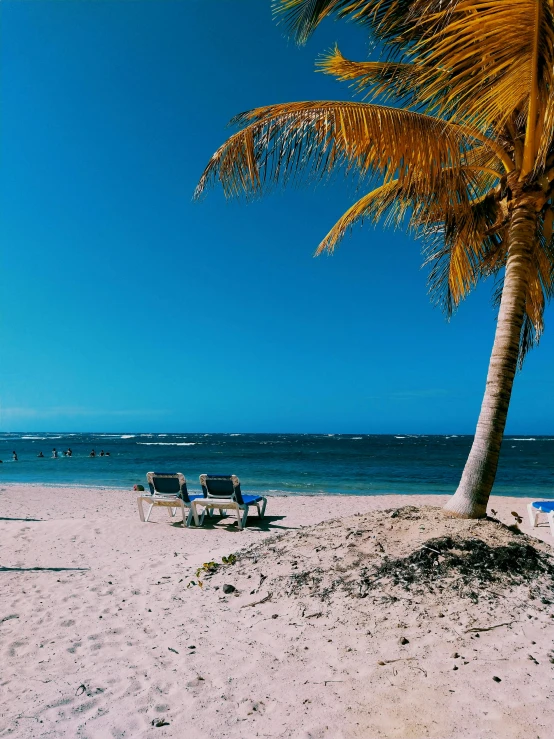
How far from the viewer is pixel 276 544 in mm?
5160

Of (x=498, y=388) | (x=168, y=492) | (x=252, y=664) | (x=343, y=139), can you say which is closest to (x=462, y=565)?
(x=498, y=388)

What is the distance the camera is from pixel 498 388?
464cm

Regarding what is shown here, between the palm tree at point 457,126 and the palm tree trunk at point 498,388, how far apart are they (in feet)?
0.04

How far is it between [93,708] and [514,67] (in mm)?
5841

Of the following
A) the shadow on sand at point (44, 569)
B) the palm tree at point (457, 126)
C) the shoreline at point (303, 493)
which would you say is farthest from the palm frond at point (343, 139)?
the shoreline at point (303, 493)

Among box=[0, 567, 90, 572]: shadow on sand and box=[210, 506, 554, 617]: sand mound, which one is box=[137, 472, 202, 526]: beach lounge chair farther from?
box=[210, 506, 554, 617]: sand mound

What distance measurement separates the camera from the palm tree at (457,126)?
399 cm

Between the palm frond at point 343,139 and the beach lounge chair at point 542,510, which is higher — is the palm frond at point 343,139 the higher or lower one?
the higher one

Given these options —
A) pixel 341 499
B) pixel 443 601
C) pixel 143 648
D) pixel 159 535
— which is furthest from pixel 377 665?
pixel 341 499

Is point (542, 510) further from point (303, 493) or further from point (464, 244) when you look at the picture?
point (303, 493)

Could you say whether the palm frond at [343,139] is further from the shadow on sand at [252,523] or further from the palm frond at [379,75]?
the shadow on sand at [252,523]

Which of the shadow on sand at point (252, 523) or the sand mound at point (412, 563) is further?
the shadow on sand at point (252, 523)

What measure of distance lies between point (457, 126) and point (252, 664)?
5.24m

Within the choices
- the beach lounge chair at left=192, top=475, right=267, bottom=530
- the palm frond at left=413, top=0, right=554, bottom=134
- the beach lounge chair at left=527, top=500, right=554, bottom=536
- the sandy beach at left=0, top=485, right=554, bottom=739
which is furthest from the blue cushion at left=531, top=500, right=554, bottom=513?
the palm frond at left=413, top=0, right=554, bottom=134
